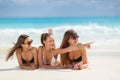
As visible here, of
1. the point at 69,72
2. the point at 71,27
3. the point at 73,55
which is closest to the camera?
the point at 69,72

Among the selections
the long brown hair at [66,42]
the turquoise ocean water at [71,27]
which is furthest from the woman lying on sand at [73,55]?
the turquoise ocean water at [71,27]

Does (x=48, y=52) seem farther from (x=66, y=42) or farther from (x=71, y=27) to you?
(x=71, y=27)

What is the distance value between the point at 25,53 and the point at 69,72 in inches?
12.8

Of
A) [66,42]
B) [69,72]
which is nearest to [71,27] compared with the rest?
[66,42]

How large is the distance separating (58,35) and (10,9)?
0.67 metres

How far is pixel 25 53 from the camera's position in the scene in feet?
6.44

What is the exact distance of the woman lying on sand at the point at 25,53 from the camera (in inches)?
76.3

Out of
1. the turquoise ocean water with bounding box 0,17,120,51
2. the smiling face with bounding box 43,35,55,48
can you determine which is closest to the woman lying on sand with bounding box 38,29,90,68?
the smiling face with bounding box 43,35,55,48

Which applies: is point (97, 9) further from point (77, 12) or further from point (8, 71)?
point (8, 71)

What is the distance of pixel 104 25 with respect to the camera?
9.44 feet

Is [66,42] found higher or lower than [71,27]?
lower

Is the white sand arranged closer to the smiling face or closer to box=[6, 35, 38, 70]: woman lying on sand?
box=[6, 35, 38, 70]: woman lying on sand

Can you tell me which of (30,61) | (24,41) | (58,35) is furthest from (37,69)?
(58,35)

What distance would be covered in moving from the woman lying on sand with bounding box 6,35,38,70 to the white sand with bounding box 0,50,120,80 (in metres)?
0.05
